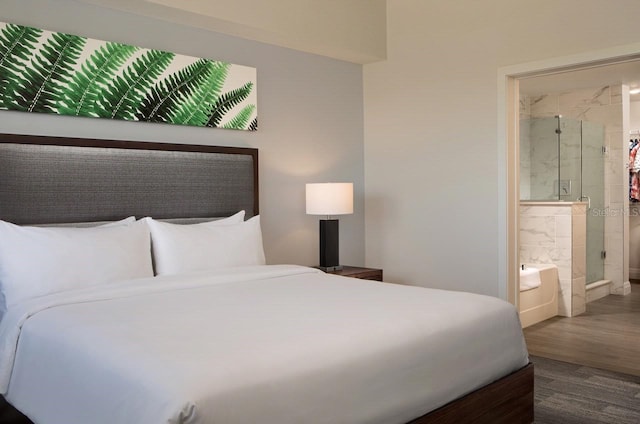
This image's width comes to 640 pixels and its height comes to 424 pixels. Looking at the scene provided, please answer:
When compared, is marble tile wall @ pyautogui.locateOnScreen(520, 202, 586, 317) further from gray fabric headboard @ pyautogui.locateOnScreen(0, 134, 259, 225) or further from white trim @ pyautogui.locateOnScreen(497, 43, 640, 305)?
gray fabric headboard @ pyautogui.locateOnScreen(0, 134, 259, 225)

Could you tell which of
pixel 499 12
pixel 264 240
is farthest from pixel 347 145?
pixel 499 12

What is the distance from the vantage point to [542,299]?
507cm

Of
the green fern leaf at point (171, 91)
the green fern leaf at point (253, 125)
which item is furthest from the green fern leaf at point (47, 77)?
the green fern leaf at point (253, 125)

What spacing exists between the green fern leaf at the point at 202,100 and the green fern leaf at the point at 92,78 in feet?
1.53

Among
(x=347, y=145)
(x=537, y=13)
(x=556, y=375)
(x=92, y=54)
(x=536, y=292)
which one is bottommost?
(x=556, y=375)

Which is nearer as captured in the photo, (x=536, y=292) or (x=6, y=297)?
(x=6, y=297)

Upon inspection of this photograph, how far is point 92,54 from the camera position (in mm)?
3352

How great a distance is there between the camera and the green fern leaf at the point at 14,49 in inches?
120

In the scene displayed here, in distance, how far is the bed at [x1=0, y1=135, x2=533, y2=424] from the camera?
1688 millimetres

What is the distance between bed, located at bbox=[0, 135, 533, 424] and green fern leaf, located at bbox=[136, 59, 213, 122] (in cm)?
21

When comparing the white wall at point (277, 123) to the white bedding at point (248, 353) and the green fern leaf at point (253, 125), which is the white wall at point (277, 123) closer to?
the green fern leaf at point (253, 125)

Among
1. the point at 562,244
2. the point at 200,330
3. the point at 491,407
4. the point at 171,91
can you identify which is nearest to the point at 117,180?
the point at 171,91

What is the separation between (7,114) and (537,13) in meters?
3.32

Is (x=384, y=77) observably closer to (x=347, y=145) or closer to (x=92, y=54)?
(x=347, y=145)
